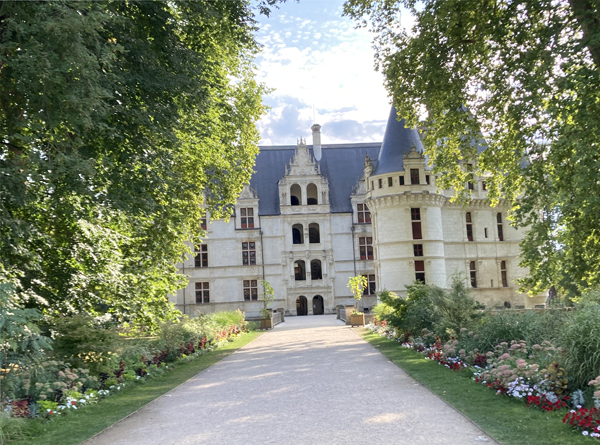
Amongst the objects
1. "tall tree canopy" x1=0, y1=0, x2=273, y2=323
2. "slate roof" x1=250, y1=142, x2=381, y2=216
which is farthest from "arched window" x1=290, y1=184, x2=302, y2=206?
"tall tree canopy" x1=0, y1=0, x2=273, y2=323

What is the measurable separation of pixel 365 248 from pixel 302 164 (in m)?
8.59

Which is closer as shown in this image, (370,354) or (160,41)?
(160,41)

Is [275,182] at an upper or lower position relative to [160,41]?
upper

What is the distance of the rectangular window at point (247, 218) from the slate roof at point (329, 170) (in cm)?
85

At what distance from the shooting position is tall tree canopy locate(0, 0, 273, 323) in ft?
26.1

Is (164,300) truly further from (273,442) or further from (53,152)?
(273,442)

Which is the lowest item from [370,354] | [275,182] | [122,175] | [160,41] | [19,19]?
[370,354]

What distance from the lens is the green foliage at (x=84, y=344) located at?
10625 mm

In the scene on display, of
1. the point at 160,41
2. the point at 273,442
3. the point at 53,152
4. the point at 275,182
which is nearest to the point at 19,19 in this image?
the point at 53,152

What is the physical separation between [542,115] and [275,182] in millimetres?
33919

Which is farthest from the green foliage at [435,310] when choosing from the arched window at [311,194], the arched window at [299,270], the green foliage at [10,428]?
the arched window at [311,194]

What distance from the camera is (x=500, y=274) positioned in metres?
34.6

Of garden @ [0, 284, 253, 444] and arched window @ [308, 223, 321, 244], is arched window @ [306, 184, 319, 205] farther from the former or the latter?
garden @ [0, 284, 253, 444]

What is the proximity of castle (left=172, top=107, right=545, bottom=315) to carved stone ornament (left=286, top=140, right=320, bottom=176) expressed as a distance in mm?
82
